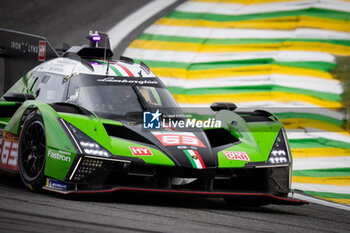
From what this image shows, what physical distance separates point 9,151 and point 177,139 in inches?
73.5

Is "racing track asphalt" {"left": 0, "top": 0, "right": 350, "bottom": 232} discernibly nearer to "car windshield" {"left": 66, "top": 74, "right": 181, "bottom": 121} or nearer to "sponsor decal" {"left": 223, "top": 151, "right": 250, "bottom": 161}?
"sponsor decal" {"left": 223, "top": 151, "right": 250, "bottom": 161}

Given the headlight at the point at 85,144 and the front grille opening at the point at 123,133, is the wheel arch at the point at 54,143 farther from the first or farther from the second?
the front grille opening at the point at 123,133

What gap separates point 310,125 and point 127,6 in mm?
8697

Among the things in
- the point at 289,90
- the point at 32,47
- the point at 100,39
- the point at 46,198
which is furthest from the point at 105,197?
the point at 289,90

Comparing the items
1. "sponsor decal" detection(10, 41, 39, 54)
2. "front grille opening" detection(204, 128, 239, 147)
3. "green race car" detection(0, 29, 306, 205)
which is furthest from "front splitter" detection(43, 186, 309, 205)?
"sponsor decal" detection(10, 41, 39, 54)

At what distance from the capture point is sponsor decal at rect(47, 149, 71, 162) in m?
6.45

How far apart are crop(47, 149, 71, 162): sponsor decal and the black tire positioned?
0.55ft

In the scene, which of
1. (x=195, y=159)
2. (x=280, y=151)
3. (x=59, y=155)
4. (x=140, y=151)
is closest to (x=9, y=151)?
(x=59, y=155)

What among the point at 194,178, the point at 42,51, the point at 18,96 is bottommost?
the point at 194,178

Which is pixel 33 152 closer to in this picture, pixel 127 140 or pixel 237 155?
pixel 127 140

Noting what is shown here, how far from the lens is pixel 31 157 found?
7.08 meters

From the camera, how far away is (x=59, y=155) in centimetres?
654

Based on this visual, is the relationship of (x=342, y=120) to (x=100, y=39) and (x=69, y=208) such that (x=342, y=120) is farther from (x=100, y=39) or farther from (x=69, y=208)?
(x=69, y=208)

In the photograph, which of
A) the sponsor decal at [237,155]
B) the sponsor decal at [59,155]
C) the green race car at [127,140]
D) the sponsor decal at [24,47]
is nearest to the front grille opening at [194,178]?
the green race car at [127,140]
